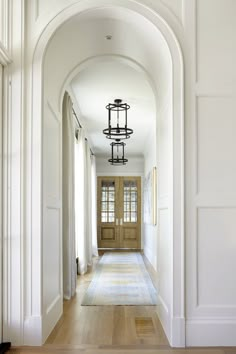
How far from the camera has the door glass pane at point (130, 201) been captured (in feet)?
42.1

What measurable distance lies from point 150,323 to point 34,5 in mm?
3108

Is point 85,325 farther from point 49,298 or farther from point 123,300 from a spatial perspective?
point 123,300

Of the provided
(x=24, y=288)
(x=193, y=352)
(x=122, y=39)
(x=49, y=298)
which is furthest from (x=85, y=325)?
(x=122, y=39)

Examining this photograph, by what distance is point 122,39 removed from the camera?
4.07 m

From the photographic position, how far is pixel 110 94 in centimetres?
648

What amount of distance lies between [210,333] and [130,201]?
961 centimetres

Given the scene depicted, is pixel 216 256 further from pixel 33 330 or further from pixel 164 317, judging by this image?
pixel 33 330

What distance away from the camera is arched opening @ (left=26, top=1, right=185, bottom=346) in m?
3.33

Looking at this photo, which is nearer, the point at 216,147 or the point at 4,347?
the point at 4,347

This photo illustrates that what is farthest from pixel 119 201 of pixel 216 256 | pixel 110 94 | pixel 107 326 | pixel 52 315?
pixel 216 256

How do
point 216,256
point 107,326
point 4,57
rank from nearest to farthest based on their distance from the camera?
1. point 4,57
2. point 216,256
3. point 107,326

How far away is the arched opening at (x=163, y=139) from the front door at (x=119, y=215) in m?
8.73

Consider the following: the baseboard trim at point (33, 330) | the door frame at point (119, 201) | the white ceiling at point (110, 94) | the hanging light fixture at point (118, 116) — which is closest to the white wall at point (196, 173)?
the baseboard trim at point (33, 330)

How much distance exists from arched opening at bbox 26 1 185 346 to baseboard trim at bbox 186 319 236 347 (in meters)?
0.10
